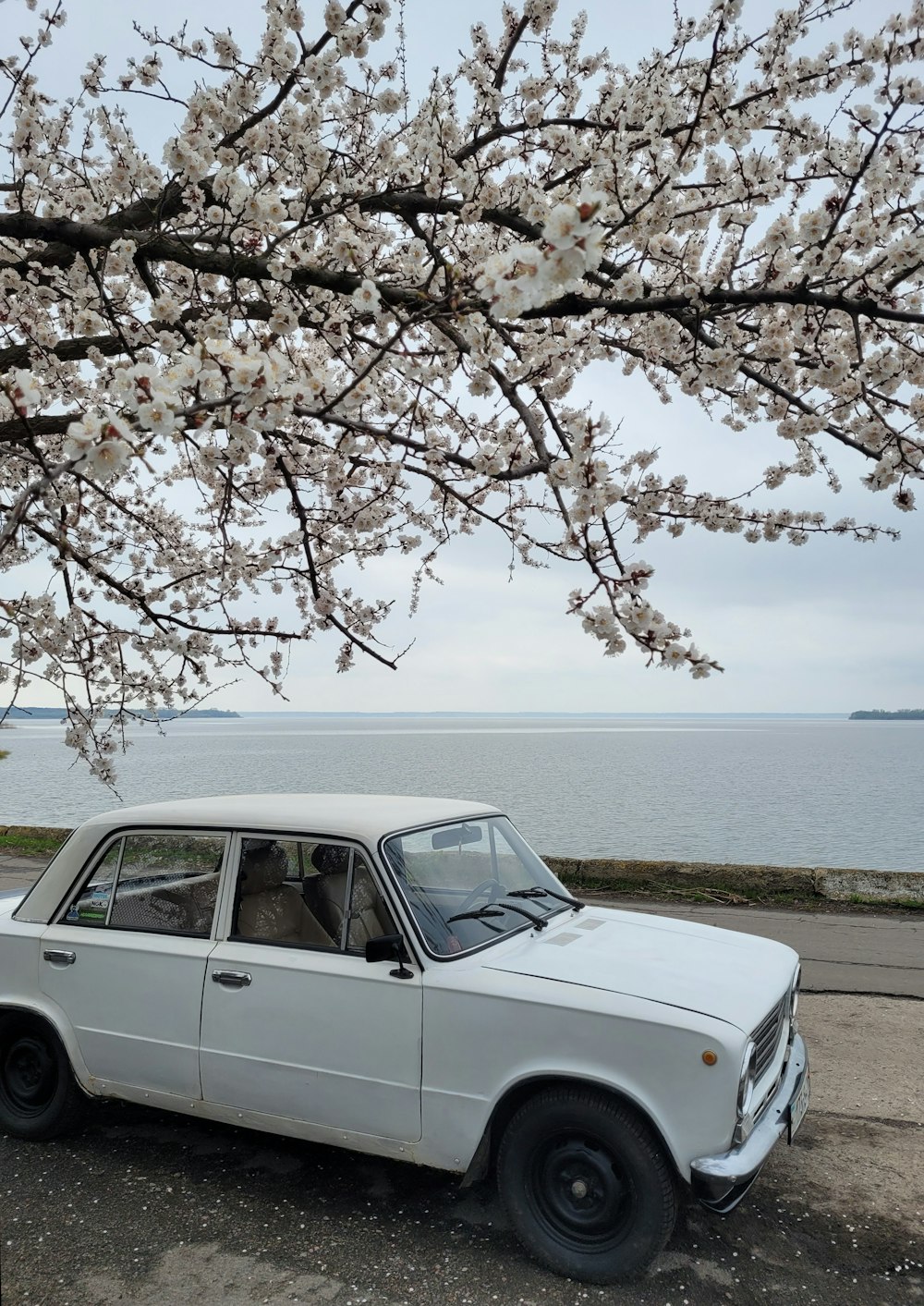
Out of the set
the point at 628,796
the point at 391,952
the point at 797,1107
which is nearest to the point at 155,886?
the point at 391,952

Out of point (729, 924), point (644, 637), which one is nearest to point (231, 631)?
point (644, 637)

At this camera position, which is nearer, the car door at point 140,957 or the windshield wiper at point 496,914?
the windshield wiper at point 496,914

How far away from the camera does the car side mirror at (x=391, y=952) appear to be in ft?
11.2

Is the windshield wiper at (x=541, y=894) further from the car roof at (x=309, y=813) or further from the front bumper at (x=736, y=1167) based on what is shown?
the front bumper at (x=736, y=1167)

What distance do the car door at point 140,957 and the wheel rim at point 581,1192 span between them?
1.49m

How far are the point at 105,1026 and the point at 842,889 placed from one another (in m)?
7.32

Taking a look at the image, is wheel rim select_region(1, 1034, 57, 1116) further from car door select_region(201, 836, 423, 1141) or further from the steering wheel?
the steering wheel

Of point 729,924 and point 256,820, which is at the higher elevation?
point 256,820

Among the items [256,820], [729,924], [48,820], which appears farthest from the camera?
[48,820]

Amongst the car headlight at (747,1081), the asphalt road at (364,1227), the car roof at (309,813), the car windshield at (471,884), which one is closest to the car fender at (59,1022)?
the asphalt road at (364,1227)

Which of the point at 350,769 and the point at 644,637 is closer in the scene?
the point at 644,637

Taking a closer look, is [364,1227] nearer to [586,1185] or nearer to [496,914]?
[586,1185]

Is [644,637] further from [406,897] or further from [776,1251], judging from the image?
[776,1251]

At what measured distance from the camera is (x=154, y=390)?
288 cm
